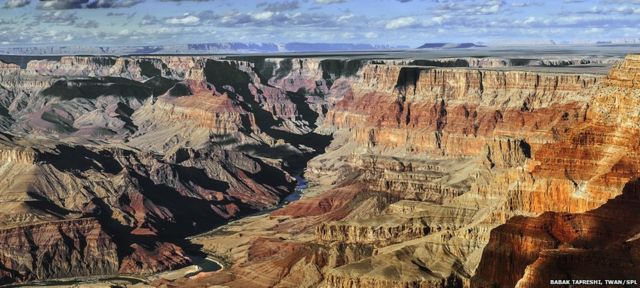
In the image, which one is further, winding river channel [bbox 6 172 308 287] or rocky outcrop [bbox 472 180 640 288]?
winding river channel [bbox 6 172 308 287]

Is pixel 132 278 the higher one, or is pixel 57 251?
pixel 57 251

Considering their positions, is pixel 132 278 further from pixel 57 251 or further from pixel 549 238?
pixel 549 238

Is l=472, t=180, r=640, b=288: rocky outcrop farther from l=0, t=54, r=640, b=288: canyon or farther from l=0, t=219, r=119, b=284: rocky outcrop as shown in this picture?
l=0, t=219, r=119, b=284: rocky outcrop

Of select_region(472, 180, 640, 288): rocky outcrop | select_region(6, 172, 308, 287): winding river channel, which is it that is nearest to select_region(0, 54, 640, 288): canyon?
select_region(472, 180, 640, 288): rocky outcrop

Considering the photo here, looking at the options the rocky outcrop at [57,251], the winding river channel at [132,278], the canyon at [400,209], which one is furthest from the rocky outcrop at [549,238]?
the rocky outcrop at [57,251]

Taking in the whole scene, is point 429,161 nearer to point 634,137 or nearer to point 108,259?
→ point 108,259

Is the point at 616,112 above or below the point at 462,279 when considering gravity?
above

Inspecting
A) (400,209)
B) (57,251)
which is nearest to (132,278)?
(57,251)

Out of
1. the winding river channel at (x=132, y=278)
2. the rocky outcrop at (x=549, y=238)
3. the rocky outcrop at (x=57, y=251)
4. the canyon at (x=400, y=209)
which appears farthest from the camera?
the rocky outcrop at (x=57, y=251)

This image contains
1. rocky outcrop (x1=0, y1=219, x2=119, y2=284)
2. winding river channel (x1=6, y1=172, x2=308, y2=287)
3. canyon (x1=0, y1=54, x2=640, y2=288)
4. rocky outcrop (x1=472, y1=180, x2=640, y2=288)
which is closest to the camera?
rocky outcrop (x1=472, y1=180, x2=640, y2=288)

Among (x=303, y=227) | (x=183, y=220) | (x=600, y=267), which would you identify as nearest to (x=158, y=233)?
(x=183, y=220)

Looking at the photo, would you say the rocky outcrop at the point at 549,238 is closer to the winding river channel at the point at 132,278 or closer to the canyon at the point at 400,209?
the canyon at the point at 400,209
